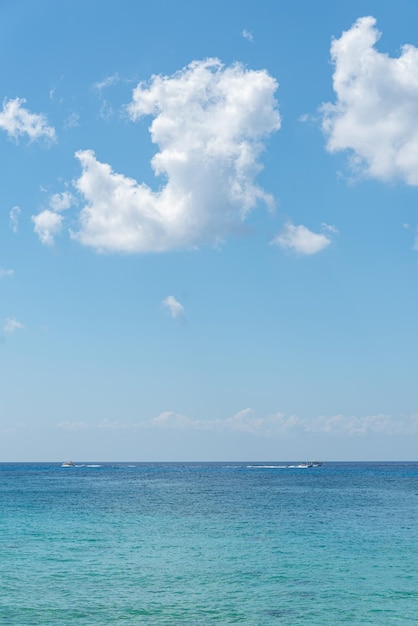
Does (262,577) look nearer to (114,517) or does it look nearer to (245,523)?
(245,523)

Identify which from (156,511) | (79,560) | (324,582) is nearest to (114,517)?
(156,511)

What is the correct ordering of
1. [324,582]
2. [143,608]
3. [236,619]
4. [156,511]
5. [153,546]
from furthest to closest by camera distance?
[156,511]
[153,546]
[324,582]
[143,608]
[236,619]

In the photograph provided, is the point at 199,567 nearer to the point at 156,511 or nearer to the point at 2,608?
the point at 2,608

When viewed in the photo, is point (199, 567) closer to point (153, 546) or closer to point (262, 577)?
point (262, 577)

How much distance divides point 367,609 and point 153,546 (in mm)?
21026

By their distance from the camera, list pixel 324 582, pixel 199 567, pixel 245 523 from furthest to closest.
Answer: pixel 245 523 → pixel 199 567 → pixel 324 582

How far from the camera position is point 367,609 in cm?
2956

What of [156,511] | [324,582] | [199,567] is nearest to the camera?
[324,582]

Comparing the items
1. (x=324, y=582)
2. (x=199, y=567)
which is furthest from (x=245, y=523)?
(x=324, y=582)

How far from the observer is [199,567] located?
38.7 metres

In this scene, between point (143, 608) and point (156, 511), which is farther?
point (156, 511)

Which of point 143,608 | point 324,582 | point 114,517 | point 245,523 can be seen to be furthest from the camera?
point 114,517

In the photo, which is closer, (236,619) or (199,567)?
(236,619)

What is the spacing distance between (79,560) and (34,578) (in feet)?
17.9
